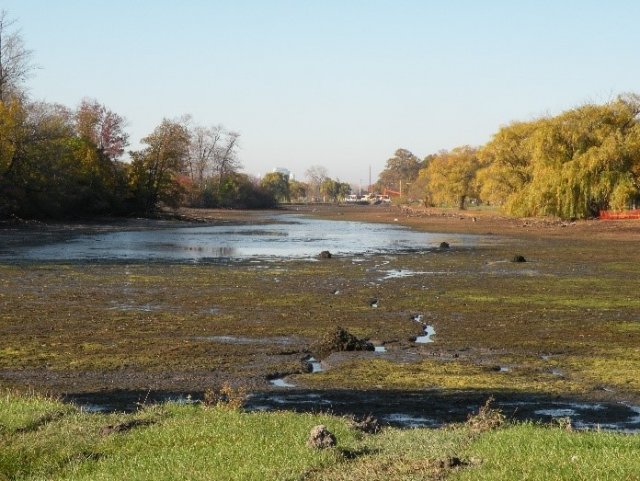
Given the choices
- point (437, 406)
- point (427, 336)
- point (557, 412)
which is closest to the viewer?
point (557, 412)

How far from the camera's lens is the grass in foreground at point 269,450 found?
8.48 meters

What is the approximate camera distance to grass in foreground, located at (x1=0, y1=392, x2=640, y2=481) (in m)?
8.48

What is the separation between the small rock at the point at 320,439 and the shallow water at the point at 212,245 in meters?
36.6

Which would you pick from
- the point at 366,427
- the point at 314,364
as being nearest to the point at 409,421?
the point at 366,427

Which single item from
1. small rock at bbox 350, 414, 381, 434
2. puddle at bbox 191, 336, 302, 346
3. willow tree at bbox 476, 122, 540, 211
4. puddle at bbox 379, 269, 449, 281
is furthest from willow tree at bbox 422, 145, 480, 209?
small rock at bbox 350, 414, 381, 434

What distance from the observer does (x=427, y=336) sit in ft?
73.9

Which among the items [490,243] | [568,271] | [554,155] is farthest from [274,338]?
[554,155]

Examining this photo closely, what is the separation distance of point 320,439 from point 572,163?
75413mm

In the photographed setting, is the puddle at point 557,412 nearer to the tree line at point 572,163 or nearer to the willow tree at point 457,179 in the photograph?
the tree line at point 572,163

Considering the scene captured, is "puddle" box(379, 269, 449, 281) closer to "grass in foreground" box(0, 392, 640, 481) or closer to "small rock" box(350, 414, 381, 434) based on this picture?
"small rock" box(350, 414, 381, 434)

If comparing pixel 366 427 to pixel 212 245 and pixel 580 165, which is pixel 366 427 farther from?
pixel 580 165

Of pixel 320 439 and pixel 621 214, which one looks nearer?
pixel 320 439

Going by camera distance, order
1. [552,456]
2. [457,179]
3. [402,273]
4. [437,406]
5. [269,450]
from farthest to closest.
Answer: [457,179]
[402,273]
[437,406]
[269,450]
[552,456]

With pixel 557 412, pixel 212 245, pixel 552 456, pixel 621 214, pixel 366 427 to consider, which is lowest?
pixel 212 245
